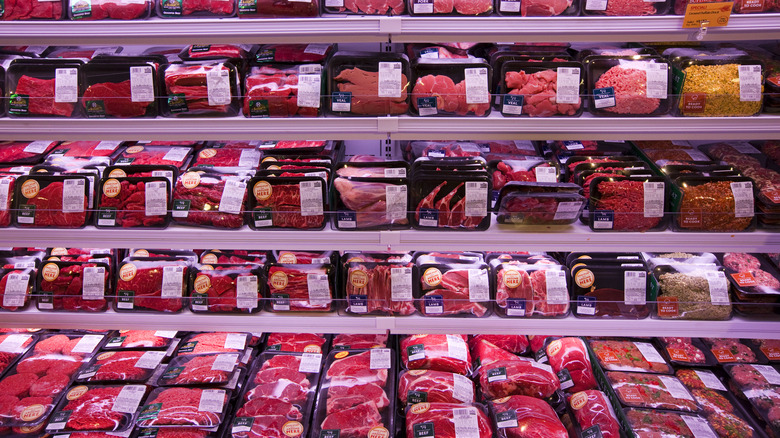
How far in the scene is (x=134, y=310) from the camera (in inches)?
110

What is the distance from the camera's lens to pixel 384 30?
2332 millimetres

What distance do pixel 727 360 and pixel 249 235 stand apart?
258 centimetres

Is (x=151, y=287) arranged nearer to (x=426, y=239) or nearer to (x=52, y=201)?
(x=52, y=201)

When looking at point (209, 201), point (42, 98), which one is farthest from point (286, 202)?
point (42, 98)

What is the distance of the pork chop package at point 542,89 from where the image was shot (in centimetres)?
252

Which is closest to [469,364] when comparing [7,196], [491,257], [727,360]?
[491,257]

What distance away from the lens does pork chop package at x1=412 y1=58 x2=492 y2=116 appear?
2508mm

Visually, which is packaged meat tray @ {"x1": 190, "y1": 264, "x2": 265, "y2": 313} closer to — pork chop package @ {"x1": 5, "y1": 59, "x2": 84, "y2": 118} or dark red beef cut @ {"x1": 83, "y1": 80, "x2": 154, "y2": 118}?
dark red beef cut @ {"x1": 83, "y1": 80, "x2": 154, "y2": 118}

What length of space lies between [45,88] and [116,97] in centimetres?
37

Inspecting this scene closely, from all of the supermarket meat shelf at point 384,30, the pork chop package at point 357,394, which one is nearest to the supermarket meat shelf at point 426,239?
the pork chop package at point 357,394

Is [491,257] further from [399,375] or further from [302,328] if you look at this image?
[302,328]

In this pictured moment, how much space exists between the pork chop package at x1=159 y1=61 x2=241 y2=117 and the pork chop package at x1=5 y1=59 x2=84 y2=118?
41 centimetres

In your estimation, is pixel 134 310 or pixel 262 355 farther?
pixel 262 355

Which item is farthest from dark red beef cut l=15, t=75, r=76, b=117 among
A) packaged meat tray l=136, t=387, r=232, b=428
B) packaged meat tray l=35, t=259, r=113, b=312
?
packaged meat tray l=136, t=387, r=232, b=428
